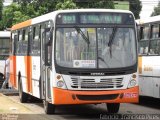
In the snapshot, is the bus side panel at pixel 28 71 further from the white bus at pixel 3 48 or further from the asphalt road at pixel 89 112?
the white bus at pixel 3 48

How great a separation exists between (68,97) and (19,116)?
5.67 ft

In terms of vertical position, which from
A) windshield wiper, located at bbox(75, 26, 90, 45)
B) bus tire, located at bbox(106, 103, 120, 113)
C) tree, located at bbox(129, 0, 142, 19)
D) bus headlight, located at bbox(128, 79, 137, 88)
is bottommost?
bus tire, located at bbox(106, 103, 120, 113)

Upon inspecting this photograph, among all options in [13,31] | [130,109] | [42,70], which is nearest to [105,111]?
[130,109]

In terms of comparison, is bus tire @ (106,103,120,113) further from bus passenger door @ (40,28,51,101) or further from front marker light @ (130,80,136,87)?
bus passenger door @ (40,28,51,101)

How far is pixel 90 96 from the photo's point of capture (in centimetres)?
1490

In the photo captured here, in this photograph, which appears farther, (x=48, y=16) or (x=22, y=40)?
(x=22, y=40)

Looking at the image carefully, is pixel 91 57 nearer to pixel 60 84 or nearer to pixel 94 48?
pixel 94 48

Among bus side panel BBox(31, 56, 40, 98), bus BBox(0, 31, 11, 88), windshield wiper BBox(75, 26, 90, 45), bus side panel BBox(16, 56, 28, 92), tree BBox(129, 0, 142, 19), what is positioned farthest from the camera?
tree BBox(129, 0, 142, 19)

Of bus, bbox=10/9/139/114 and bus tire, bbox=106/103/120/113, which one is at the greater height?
bus, bbox=10/9/139/114

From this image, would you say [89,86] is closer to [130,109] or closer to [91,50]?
[91,50]

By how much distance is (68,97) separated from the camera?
48.5 ft

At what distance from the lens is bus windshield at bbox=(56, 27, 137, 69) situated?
589 inches

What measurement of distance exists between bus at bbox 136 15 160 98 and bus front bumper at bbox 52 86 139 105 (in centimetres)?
306

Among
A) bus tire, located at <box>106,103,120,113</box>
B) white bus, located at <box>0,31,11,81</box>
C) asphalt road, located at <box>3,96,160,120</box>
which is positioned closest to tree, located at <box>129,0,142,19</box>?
white bus, located at <box>0,31,11,81</box>
